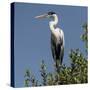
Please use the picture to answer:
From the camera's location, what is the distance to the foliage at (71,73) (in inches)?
90.4

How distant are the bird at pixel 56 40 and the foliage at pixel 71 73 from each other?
7cm

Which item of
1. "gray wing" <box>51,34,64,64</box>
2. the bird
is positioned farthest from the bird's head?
"gray wing" <box>51,34,64,64</box>

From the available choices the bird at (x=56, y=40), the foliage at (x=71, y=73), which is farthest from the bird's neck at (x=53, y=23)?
the foliage at (x=71, y=73)

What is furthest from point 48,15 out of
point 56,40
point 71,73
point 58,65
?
point 71,73

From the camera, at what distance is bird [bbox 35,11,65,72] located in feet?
7.70

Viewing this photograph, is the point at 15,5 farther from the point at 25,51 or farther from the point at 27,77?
the point at 27,77

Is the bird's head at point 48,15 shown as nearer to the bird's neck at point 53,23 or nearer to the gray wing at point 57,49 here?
the bird's neck at point 53,23

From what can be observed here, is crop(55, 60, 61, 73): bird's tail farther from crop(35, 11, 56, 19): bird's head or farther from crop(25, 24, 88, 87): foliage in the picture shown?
crop(35, 11, 56, 19): bird's head

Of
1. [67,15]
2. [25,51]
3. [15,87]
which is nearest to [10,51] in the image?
[25,51]

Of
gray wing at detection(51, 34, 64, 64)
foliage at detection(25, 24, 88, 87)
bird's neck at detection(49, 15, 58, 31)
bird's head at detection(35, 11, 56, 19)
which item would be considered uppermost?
bird's head at detection(35, 11, 56, 19)

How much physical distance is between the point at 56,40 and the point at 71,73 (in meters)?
0.31

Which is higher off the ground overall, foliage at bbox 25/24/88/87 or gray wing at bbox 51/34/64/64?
gray wing at bbox 51/34/64/64

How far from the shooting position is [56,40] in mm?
2381

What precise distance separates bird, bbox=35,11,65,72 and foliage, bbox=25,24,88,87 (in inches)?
2.7
